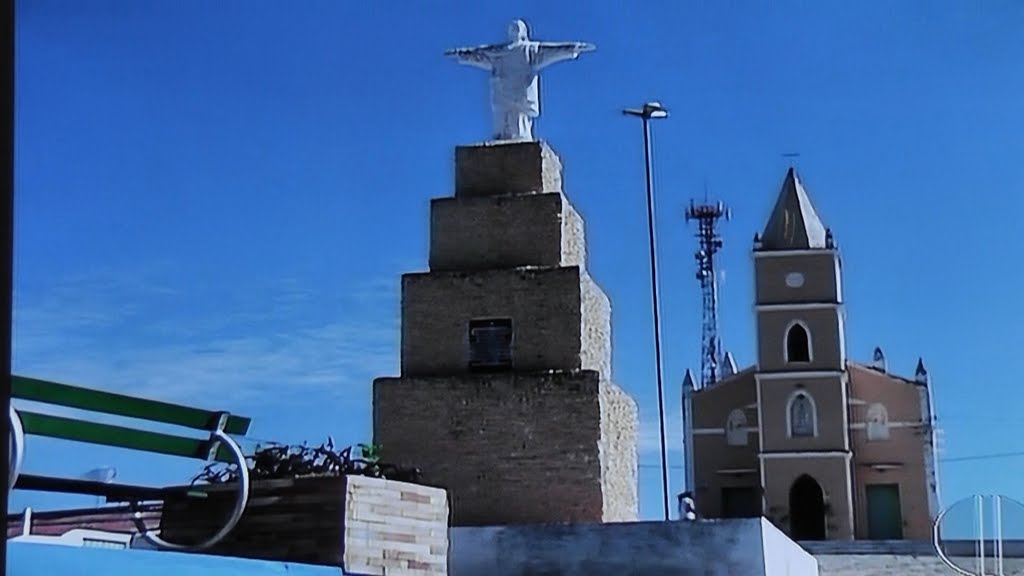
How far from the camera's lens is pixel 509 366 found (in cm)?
1577

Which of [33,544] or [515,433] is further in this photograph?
[515,433]

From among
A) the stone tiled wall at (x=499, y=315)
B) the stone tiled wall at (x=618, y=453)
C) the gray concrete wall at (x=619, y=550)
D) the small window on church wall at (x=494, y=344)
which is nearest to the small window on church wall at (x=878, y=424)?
the stone tiled wall at (x=618, y=453)

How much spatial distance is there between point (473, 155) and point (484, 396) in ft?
9.55

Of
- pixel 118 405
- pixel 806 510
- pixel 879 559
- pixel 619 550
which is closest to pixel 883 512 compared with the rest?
pixel 806 510

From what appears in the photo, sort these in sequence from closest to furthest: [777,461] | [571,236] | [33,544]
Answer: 1. [33,544]
2. [571,236]
3. [777,461]

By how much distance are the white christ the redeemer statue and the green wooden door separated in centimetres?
2320

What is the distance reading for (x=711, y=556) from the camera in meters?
13.2

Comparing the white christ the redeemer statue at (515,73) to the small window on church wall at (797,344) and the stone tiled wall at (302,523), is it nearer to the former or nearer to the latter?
the stone tiled wall at (302,523)


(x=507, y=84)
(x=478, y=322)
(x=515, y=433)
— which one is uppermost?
(x=507, y=84)

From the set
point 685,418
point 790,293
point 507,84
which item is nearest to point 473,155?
point 507,84

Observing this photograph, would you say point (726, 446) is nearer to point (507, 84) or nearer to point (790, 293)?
point (790, 293)

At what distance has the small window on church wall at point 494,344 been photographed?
51.8 ft

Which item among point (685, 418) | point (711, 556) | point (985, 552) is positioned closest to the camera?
point (985, 552)

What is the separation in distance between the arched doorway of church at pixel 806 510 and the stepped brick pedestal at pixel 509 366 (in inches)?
813
